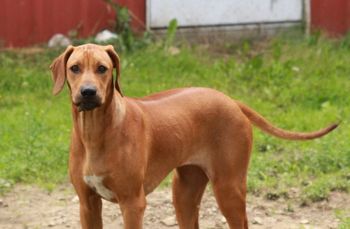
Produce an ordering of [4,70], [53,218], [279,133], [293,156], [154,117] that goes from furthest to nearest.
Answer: [4,70] → [293,156] → [53,218] → [279,133] → [154,117]

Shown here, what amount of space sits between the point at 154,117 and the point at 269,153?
2837 millimetres

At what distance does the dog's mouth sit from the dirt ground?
6.47 ft

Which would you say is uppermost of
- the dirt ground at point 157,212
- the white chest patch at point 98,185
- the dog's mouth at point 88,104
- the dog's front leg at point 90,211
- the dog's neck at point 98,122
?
the dog's mouth at point 88,104

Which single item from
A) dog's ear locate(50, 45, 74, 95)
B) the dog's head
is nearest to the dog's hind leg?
the dog's head


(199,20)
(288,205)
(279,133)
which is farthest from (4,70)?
(279,133)

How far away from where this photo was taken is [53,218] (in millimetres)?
7293

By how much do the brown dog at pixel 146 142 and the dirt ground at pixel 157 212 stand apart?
839 mm

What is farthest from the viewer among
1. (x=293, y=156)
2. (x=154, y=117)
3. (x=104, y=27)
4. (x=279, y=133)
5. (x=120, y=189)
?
(x=104, y=27)

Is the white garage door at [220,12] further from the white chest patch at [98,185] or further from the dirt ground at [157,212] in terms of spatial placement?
the white chest patch at [98,185]

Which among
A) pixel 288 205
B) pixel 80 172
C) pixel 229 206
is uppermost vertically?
pixel 80 172

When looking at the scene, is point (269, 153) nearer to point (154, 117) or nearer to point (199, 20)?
point (154, 117)

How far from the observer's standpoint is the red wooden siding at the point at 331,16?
12219mm

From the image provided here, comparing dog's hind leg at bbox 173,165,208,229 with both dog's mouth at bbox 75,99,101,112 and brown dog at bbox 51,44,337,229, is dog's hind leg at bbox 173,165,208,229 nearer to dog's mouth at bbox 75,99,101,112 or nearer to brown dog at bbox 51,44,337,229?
brown dog at bbox 51,44,337,229

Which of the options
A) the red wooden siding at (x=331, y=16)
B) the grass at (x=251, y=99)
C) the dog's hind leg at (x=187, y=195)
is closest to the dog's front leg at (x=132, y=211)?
the dog's hind leg at (x=187, y=195)
